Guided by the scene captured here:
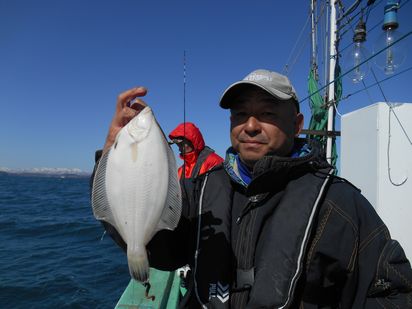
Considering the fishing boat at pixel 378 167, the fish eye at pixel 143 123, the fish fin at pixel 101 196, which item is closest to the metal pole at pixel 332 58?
the fishing boat at pixel 378 167

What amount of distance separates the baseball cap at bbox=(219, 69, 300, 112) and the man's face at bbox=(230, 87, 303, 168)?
0.17 feet

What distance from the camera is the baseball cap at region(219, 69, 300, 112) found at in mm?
1691

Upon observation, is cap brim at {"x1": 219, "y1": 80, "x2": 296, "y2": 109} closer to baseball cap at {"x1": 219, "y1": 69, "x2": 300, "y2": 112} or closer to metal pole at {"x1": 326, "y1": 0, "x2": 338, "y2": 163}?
baseball cap at {"x1": 219, "y1": 69, "x2": 300, "y2": 112}

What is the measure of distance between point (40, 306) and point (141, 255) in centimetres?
574

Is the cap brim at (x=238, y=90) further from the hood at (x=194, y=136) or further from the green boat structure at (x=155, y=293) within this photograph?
the hood at (x=194, y=136)

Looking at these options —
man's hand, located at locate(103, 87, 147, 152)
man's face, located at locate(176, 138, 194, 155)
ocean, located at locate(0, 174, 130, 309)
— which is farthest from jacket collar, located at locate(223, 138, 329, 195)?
man's face, located at locate(176, 138, 194, 155)

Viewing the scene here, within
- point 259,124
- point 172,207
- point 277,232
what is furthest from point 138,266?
point 259,124

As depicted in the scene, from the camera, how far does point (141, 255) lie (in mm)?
1488

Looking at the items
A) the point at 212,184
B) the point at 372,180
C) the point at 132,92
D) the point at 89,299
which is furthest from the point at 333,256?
the point at 89,299

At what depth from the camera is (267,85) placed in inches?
66.9

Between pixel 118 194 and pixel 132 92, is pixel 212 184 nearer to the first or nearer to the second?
pixel 118 194

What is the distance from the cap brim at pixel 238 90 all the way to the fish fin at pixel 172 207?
1.70 ft

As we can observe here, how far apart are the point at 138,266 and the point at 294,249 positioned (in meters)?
0.79

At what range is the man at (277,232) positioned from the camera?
1.56m
